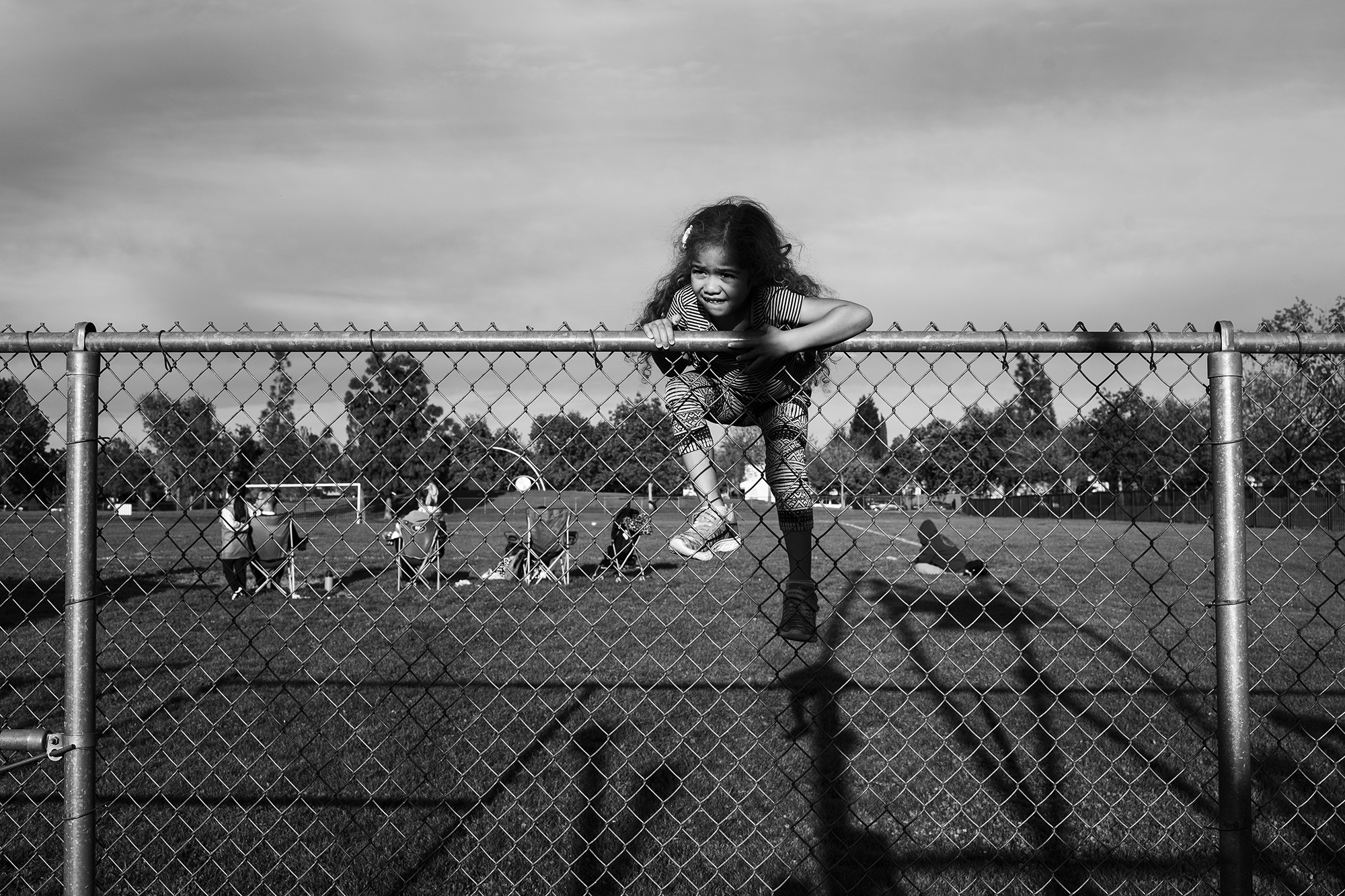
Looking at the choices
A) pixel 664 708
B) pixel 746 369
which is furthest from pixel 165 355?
pixel 664 708

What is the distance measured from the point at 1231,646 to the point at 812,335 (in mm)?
1285

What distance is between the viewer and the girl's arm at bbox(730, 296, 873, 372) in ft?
7.80

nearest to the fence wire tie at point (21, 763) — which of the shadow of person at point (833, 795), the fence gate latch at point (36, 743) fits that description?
the fence gate latch at point (36, 743)

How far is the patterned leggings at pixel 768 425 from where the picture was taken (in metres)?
2.82

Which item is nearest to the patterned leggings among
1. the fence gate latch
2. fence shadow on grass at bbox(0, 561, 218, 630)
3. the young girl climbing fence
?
the young girl climbing fence

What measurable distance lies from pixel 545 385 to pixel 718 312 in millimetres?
734

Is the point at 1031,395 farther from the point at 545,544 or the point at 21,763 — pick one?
the point at 545,544

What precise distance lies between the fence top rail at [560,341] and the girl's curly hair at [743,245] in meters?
0.53

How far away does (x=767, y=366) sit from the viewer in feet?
8.77

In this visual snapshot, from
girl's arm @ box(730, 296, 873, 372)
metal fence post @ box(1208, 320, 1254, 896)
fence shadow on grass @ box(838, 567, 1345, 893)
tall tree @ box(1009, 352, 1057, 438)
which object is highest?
girl's arm @ box(730, 296, 873, 372)

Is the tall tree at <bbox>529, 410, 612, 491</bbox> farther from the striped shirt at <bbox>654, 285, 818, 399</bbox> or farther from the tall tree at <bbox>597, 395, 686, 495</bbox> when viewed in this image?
the striped shirt at <bbox>654, 285, 818, 399</bbox>

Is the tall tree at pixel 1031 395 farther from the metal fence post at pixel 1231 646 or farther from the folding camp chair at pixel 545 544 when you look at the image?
the folding camp chair at pixel 545 544

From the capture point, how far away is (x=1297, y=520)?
2416 cm

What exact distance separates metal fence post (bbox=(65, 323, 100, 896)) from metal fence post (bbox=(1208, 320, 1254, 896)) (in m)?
2.76
